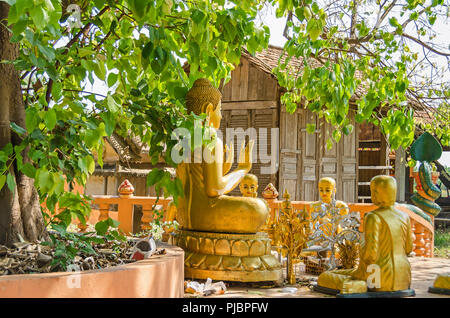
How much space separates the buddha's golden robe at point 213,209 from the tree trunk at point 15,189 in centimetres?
164

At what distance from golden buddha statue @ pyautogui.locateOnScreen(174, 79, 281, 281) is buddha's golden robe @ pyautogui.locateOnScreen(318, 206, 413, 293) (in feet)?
2.96

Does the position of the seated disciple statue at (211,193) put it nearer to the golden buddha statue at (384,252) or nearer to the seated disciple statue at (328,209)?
the seated disciple statue at (328,209)

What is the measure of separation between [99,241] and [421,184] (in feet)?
31.6

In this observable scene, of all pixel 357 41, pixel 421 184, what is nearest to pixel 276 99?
pixel 421 184

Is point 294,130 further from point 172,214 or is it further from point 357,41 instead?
point 172,214

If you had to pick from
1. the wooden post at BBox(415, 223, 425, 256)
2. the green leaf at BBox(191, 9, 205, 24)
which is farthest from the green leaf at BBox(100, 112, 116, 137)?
the wooden post at BBox(415, 223, 425, 256)

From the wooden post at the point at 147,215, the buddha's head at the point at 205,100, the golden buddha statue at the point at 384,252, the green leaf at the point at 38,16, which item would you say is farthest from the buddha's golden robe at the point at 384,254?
the wooden post at the point at 147,215

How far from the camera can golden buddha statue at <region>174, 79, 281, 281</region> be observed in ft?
13.7

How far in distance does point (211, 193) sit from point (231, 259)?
1.99ft

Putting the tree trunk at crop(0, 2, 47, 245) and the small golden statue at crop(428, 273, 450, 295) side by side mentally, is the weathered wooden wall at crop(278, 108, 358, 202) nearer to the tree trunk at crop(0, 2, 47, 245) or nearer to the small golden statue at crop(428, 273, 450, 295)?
the small golden statue at crop(428, 273, 450, 295)

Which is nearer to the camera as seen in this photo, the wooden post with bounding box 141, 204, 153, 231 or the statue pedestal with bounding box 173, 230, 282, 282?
the statue pedestal with bounding box 173, 230, 282, 282

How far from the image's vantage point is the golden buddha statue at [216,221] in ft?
13.7

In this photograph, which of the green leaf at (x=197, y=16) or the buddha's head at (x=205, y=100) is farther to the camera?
the buddha's head at (x=205, y=100)

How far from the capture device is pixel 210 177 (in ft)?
14.0
